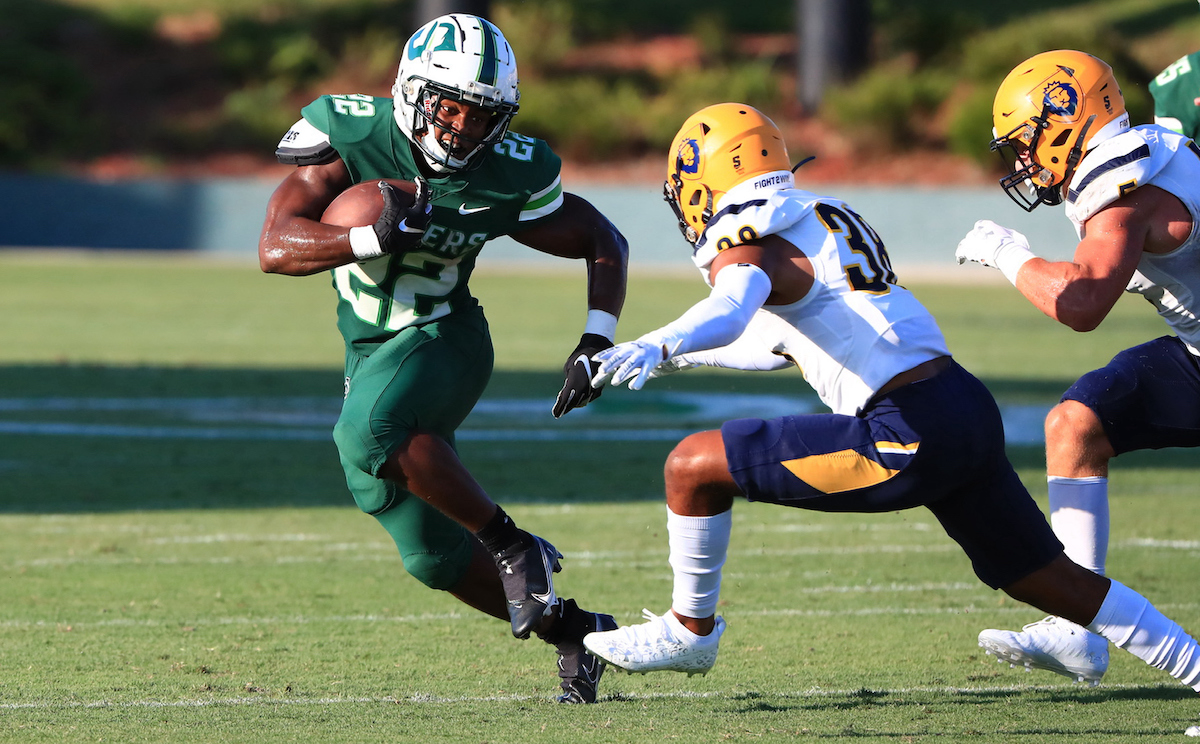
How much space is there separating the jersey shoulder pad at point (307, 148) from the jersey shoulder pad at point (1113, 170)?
224 centimetres

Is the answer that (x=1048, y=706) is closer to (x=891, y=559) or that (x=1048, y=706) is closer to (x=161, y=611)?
(x=891, y=559)

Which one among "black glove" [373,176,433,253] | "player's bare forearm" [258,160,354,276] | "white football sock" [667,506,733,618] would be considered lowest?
"white football sock" [667,506,733,618]

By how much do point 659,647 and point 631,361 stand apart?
3.02 feet

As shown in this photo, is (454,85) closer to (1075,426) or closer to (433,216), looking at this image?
(433,216)

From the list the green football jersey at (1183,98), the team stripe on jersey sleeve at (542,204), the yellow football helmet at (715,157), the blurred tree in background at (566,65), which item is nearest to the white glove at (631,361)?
the yellow football helmet at (715,157)

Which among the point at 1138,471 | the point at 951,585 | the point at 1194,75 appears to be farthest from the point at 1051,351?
the point at 951,585

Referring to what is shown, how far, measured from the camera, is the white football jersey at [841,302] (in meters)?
3.97

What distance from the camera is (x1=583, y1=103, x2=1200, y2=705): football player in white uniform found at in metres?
3.88

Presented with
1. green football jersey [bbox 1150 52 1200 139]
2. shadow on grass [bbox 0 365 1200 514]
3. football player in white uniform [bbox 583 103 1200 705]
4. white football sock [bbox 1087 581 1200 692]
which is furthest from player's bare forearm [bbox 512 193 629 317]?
green football jersey [bbox 1150 52 1200 139]

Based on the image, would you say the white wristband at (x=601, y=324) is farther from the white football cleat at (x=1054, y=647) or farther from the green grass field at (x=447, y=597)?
the white football cleat at (x=1054, y=647)

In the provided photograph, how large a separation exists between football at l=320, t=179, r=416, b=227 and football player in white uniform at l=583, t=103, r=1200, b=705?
919mm

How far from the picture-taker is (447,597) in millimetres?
5934

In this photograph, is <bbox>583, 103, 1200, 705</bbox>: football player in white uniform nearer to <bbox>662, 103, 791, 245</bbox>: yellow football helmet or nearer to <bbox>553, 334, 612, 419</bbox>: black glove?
<bbox>662, 103, 791, 245</bbox>: yellow football helmet

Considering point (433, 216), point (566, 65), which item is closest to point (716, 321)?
point (433, 216)
